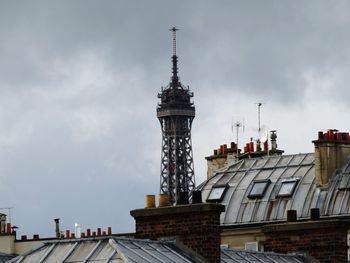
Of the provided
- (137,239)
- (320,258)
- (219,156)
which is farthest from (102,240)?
(219,156)

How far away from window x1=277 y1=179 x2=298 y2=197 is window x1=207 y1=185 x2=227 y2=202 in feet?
11.7

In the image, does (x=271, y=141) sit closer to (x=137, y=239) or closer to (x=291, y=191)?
(x=291, y=191)

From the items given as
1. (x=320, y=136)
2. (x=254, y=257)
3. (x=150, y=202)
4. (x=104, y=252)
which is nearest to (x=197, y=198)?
(x=150, y=202)

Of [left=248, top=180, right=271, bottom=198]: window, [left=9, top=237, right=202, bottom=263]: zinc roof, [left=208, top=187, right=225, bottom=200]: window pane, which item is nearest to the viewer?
[left=9, top=237, right=202, bottom=263]: zinc roof

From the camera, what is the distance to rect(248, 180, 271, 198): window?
99.4 m

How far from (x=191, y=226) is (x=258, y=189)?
1766 inches

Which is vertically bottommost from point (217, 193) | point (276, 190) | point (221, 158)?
point (276, 190)

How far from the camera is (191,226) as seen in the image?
5556 cm

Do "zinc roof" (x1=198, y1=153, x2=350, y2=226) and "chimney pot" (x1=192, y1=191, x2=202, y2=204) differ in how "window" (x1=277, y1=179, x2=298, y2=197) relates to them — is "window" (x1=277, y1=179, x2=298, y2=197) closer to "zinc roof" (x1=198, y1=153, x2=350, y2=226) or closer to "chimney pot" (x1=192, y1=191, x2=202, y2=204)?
"zinc roof" (x1=198, y1=153, x2=350, y2=226)

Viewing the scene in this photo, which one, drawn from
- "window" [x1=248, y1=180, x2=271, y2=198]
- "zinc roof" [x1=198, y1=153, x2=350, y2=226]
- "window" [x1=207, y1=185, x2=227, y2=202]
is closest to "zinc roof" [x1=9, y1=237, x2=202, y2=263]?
"zinc roof" [x1=198, y1=153, x2=350, y2=226]

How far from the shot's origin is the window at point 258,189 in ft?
326

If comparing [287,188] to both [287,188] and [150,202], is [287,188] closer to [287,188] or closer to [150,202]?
[287,188]

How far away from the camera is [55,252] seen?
52625 millimetres

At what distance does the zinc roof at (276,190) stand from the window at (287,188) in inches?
6.3
